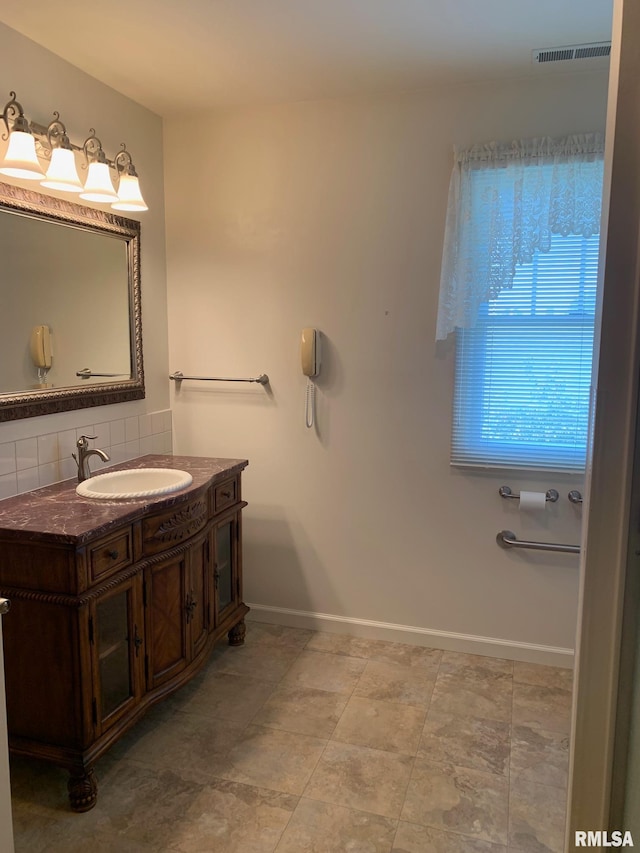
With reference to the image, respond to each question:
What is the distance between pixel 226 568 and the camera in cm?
285

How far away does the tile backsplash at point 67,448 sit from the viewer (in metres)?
2.23

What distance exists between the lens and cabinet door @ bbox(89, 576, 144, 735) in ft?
6.46

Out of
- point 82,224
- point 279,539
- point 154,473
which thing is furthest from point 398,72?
point 279,539

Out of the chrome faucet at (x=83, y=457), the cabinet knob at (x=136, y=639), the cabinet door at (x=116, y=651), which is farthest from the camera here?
the chrome faucet at (x=83, y=457)

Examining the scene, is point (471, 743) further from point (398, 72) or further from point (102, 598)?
point (398, 72)

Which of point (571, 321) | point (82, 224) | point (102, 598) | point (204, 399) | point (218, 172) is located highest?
point (218, 172)

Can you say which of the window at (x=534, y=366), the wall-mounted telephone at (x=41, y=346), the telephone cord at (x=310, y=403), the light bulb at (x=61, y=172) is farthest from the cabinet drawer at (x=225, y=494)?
the light bulb at (x=61, y=172)

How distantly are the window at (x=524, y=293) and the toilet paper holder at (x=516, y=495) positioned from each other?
10cm

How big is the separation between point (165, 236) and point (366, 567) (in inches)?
74.5

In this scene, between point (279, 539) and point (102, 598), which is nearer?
point (102, 598)

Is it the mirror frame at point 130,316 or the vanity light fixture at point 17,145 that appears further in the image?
the mirror frame at point 130,316

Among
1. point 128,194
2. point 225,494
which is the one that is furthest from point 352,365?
point 128,194

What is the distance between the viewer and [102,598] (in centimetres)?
197

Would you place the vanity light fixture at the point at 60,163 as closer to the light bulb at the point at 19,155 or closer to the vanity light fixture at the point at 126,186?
the light bulb at the point at 19,155
